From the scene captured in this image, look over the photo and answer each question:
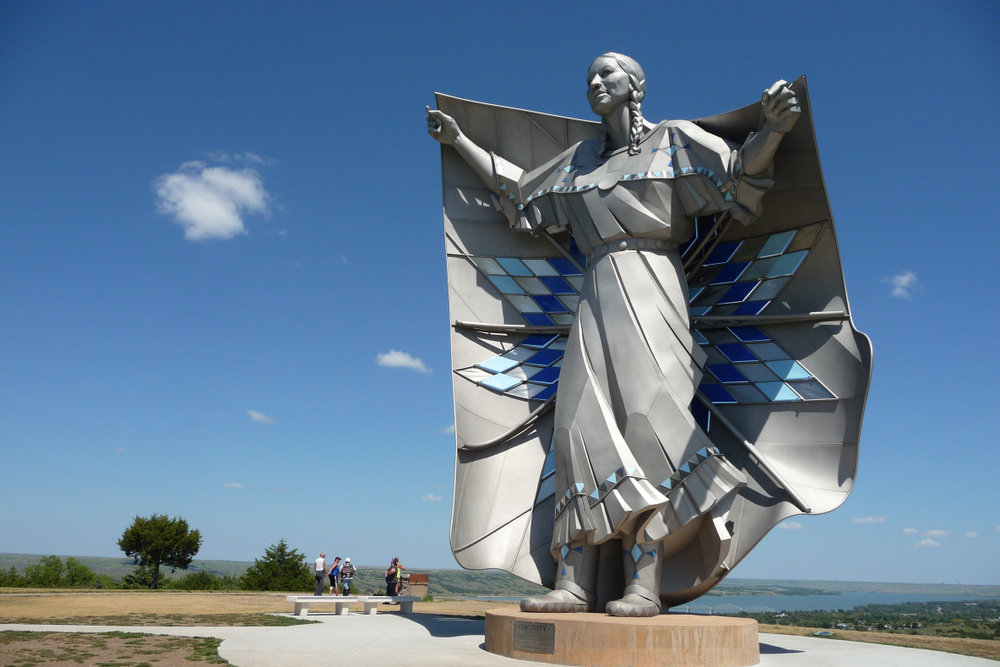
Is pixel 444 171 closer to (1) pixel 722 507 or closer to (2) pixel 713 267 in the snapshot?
(2) pixel 713 267

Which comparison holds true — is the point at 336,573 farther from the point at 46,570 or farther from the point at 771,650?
the point at 46,570

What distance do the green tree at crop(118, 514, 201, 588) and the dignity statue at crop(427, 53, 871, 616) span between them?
2375 cm

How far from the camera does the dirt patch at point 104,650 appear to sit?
731 cm

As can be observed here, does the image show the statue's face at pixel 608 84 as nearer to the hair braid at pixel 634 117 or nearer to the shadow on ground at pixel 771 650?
the hair braid at pixel 634 117

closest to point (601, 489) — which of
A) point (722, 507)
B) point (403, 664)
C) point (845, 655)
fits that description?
point (722, 507)

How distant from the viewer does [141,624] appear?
1148 centimetres

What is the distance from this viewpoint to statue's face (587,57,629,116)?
10711 mm

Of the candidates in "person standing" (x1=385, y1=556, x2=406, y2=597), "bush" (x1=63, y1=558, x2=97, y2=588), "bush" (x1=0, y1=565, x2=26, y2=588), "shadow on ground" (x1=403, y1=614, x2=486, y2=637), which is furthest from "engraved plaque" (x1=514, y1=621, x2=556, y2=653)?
"bush" (x1=63, y1=558, x2=97, y2=588)

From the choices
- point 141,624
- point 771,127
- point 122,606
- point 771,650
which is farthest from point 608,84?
point 122,606

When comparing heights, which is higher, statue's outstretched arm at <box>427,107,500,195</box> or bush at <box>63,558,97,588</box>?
statue's outstretched arm at <box>427,107,500,195</box>

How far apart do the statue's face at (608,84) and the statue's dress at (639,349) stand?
728mm

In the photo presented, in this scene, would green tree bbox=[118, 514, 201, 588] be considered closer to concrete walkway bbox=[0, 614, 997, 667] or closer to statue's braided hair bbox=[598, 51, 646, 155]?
concrete walkway bbox=[0, 614, 997, 667]

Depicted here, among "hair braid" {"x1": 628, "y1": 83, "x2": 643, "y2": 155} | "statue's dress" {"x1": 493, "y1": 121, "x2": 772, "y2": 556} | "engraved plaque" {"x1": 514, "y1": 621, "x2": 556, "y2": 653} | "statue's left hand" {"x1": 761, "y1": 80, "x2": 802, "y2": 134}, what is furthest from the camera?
"hair braid" {"x1": 628, "y1": 83, "x2": 643, "y2": 155}

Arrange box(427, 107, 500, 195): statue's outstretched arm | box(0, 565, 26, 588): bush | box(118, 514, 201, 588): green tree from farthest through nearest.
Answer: box(118, 514, 201, 588): green tree, box(0, 565, 26, 588): bush, box(427, 107, 500, 195): statue's outstretched arm
